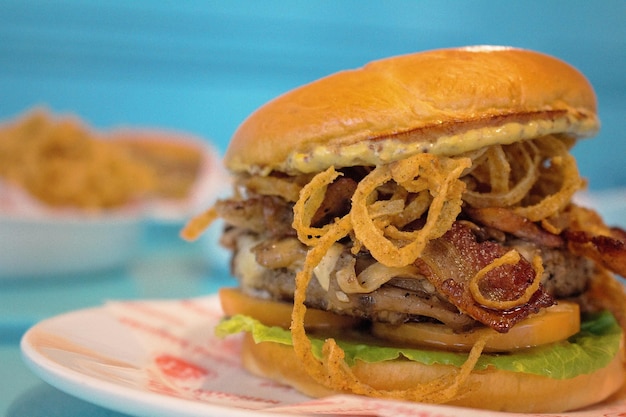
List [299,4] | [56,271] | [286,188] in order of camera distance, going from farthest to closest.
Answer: [299,4] → [56,271] → [286,188]

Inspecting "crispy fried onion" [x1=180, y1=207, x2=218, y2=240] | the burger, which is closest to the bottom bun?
the burger

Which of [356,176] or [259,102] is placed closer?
[356,176]

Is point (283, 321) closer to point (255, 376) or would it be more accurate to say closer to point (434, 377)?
point (255, 376)

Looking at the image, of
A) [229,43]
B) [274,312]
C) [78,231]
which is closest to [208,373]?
[274,312]

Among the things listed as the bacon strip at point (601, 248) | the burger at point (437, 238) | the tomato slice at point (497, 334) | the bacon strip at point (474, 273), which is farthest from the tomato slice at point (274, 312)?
the bacon strip at point (601, 248)

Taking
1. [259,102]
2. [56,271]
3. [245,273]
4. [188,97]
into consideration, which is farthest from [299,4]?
[245,273]

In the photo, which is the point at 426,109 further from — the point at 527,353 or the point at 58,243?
the point at 58,243

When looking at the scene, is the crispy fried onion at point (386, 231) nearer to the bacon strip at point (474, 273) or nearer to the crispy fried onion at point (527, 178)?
the bacon strip at point (474, 273)
